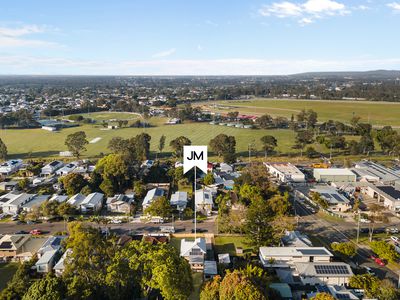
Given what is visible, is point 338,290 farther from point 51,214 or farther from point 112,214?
point 51,214

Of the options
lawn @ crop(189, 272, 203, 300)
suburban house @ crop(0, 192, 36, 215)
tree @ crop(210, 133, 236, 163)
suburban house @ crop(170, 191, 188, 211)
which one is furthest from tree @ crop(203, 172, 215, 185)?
suburban house @ crop(0, 192, 36, 215)

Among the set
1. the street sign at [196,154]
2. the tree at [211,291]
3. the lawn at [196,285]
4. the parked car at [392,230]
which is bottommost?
the parked car at [392,230]

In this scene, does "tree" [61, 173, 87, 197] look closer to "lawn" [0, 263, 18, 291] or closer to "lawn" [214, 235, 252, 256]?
"lawn" [0, 263, 18, 291]

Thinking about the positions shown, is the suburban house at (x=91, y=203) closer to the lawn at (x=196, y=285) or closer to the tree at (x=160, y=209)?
the tree at (x=160, y=209)

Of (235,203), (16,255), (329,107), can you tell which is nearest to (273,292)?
(235,203)

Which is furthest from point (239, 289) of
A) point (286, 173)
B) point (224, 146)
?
point (224, 146)

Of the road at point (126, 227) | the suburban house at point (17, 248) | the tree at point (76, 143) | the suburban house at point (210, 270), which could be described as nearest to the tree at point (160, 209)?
the road at point (126, 227)

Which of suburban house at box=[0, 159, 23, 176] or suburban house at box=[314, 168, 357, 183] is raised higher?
suburban house at box=[0, 159, 23, 176]
